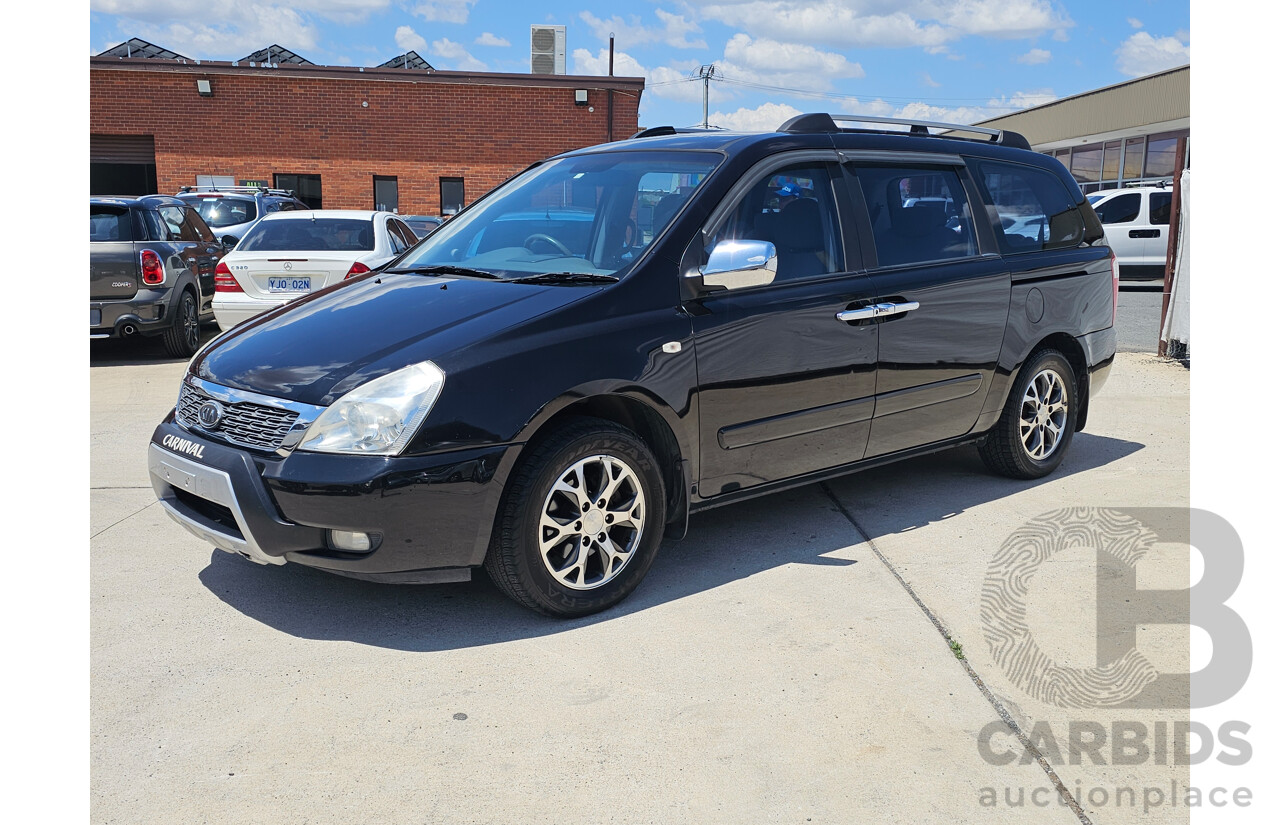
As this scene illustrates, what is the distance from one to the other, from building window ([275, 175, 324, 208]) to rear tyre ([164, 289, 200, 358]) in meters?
17.1

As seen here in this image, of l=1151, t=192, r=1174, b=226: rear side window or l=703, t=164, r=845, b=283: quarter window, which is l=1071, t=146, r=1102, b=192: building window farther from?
l=703, t=164, r=845, b=283: quarter window

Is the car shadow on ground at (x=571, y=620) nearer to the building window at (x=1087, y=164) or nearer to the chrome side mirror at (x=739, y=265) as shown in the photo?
the chrome side mirror at (x=739, y=265)

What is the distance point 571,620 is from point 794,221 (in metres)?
2.00

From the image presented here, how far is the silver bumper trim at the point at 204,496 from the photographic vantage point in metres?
3.67

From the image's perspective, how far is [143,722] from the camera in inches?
127

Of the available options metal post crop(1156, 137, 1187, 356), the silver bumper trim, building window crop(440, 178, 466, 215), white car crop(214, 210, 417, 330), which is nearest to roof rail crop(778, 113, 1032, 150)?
the silver bumper trim

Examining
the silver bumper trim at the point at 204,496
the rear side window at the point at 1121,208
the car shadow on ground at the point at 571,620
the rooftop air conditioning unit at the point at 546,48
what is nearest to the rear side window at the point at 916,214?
the car shadow on ground at the point at 571,620

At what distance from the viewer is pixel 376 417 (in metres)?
3.55

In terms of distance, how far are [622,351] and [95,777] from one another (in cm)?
217

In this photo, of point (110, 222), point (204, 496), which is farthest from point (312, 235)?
point (204, 496)

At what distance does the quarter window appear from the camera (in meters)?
4.48

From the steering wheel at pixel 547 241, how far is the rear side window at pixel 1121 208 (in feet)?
51.9

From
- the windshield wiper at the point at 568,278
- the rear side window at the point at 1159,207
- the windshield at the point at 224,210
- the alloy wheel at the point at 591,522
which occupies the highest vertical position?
the rear side window at the point at 1159,207

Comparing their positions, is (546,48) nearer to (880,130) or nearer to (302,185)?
(302,185)
